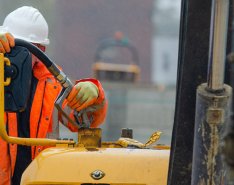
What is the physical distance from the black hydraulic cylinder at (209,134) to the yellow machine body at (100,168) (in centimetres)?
59

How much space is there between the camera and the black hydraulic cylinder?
2.70m

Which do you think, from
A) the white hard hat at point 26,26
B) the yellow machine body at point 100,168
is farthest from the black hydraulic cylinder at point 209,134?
the white hard hat at point 26,26

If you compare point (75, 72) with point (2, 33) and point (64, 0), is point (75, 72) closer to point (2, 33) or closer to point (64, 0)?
point (64, 0)

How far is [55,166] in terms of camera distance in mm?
3385

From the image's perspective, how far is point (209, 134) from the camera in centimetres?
272

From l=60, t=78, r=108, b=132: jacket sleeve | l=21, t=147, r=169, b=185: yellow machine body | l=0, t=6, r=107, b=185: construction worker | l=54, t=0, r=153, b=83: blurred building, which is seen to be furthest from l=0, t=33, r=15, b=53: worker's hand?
l=54, t=0, r=153, b=83: blurred building

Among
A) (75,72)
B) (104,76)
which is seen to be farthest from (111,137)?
(75,72)

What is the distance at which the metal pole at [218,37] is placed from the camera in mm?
2600

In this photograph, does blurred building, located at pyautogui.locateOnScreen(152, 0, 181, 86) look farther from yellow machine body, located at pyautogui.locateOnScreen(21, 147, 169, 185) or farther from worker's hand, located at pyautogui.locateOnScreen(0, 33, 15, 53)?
yellow machine body, located at pyautogui.locateOnScreen(21, 147, 169, 185)

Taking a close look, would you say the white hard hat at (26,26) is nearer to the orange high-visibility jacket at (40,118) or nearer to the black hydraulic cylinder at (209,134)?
the orange high-visibility jacket at (40,118)

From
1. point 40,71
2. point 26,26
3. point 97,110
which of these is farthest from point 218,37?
point 26,26

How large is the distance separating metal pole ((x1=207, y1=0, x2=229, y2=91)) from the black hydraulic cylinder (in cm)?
8

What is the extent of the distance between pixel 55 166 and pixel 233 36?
937 millimetres

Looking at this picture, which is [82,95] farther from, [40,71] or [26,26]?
[26,26]
